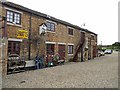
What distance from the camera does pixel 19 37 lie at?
66.4 ft

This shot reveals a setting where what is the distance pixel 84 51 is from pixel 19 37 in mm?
18136

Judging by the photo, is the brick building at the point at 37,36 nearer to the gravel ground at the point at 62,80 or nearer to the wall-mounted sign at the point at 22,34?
the wall-mounted sign at the point at 22,34

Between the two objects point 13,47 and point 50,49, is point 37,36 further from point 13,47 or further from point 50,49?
point 13,47

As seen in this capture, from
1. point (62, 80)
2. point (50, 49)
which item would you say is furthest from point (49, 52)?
point (62, 80)

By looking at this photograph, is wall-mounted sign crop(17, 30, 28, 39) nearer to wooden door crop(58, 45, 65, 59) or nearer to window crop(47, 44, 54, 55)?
window crop(47, 44, 54, 55)

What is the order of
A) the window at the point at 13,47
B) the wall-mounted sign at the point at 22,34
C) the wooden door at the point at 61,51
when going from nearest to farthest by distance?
the window at the point at 13,47 → the wall-mounted sign at the point at 22,34 → the wooden door at the point at 61,51

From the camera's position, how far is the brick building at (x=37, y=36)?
19344 millimetres

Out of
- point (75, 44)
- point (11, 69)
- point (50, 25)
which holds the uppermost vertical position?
point (50, 25)

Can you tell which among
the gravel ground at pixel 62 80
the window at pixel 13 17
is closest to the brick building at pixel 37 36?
the window at pixel 13 17

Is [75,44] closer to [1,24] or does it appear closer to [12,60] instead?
[12,60]

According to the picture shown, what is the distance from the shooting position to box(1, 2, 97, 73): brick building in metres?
19.3

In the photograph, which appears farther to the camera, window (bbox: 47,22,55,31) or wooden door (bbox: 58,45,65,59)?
wooden door (bbox: 58,45,65,59)

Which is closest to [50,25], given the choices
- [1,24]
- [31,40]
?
[31,40]

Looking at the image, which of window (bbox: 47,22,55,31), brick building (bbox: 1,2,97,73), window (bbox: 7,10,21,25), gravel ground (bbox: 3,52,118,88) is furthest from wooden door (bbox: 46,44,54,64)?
gravel ground (bbox: 3,52,118,88)
